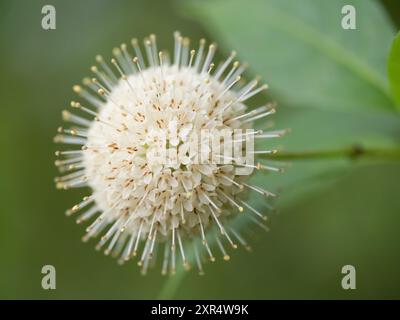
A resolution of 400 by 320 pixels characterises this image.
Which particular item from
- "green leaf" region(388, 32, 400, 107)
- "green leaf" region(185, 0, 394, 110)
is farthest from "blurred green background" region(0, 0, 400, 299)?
"green leaf" region(388, 32, 400, 107)

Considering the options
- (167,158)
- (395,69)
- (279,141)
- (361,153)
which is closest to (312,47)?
(279,141)

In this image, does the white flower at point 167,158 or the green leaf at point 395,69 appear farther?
the white flower at point 167,158

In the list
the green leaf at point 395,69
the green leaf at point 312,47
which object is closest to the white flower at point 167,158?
the green leaf at point 395,69

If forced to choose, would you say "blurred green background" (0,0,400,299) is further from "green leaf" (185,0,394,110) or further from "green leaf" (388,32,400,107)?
"green leaf" (388,32,400,107)

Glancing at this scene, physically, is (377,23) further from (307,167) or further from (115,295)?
(115,295)

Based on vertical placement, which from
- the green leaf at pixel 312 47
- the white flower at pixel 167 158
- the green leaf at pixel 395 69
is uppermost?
the green leaf at pixel 312 47

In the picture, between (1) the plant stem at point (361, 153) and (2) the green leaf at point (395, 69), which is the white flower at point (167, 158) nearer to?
(1) the plant stem at point (361, 153)

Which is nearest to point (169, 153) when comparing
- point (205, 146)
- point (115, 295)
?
point (205, 146)
